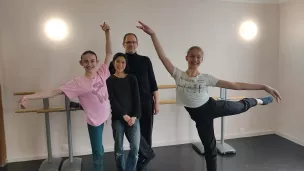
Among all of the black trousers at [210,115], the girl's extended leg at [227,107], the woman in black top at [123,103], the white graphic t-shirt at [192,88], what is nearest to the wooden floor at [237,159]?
the black trousers at [210,115]

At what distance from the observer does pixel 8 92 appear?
3.31 metres

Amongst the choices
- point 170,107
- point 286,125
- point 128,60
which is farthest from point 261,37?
point 128,60

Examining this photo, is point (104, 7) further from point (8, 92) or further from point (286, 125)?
point (286, 125)

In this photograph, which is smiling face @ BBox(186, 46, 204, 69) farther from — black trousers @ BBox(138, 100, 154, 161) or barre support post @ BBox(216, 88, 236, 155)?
barre support post @ BBox(216, 88, 236, 155)

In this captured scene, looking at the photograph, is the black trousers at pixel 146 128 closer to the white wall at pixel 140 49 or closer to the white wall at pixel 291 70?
the white wall at pixel 140 49

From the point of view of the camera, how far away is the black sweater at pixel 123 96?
2.49m

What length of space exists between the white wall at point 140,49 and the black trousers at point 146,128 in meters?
0.90

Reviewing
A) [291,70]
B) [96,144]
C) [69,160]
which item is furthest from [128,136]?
[291,70]

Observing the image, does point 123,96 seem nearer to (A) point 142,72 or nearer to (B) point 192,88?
(A) point 142,72

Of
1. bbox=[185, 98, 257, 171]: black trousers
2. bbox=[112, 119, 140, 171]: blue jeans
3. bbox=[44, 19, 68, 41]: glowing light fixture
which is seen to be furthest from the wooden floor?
bbox=[44, 19, 68, 41]: glowing light fixture

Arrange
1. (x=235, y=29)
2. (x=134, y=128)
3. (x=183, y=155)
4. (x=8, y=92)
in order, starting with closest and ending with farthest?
(x=134, y=128)
(x=8, y=92)
(x=183, y=155)
(x=235, y=29)

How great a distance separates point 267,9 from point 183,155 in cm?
255

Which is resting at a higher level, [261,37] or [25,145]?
[261,37]

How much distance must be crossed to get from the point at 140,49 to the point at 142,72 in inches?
38.2
